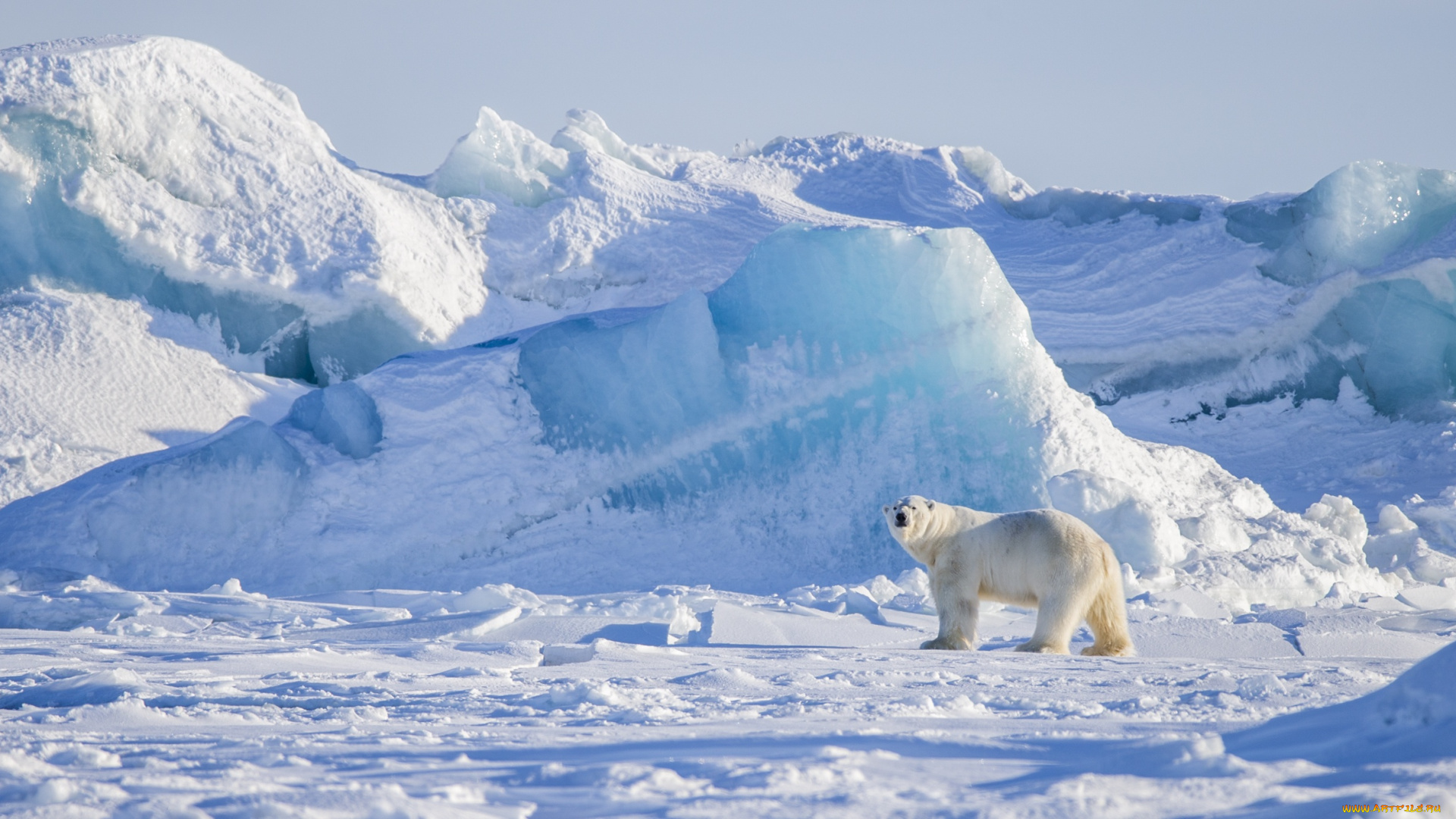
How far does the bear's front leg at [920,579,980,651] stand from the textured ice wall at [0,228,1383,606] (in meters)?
2.85

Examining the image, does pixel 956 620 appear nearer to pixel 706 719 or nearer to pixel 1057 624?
Result: pixel 1057 624

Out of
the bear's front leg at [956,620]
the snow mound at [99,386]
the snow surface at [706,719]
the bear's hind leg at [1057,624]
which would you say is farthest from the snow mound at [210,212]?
the bear's hind leg at [1057,624]

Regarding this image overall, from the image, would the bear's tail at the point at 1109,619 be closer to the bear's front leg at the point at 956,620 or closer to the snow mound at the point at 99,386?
the bear's front leg at the point at 956,620

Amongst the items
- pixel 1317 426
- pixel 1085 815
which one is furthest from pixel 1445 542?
pixel 1085 815

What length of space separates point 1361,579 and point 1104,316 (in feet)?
23.5

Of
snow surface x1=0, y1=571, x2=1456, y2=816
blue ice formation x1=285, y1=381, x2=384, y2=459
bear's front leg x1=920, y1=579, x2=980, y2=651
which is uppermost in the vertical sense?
blue ice formation x1=285, y1=381, x2=384, y2=459

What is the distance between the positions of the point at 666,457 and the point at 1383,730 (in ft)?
21.7

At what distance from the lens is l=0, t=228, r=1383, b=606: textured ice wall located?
7.62 meters

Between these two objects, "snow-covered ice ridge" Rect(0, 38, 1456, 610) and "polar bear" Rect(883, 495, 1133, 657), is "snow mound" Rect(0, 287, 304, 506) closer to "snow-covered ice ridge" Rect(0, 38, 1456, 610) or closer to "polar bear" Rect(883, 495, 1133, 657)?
"snow-covered ice ridge" Rect(0, 38, 1456, 610)

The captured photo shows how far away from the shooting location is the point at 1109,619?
175 inches

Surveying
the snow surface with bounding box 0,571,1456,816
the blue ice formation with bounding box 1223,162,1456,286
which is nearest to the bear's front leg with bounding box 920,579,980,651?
the snow surface with bounding box 0,571,1456,816

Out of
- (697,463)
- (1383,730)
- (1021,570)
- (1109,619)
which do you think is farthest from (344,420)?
(1383,730)

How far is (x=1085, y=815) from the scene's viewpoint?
155cm

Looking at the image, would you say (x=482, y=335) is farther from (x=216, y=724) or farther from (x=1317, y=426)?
(x=216, y=724)
